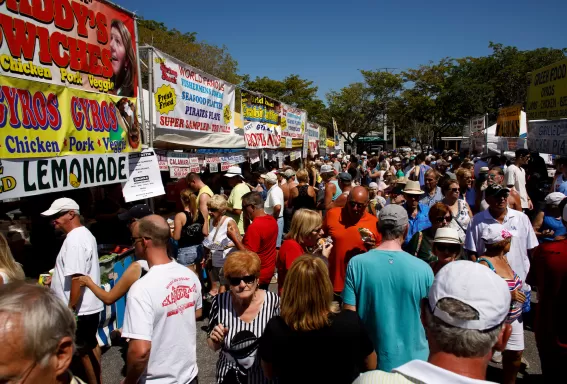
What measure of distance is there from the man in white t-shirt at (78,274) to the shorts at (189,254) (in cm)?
192

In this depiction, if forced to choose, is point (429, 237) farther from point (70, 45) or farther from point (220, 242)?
point (70, 45)

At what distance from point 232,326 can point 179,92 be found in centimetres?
521

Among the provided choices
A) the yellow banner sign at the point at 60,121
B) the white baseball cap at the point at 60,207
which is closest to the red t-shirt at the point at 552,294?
the white baseball cap at the point at 60,207

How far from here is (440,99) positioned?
38938 mm

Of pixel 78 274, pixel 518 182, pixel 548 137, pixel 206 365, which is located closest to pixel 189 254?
pixel 206 365

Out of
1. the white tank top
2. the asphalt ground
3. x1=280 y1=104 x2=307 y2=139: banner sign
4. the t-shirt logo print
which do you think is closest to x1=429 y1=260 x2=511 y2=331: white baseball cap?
the t-shirt logo print

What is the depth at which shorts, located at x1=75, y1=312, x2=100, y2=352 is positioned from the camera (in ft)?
12.2

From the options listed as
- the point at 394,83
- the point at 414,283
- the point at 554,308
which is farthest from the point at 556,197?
the point at 394,83

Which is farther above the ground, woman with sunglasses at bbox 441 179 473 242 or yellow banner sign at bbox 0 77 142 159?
yellow banner sign at bbox 0 77 142 159

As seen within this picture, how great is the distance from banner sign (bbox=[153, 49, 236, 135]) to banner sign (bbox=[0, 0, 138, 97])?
57 cm

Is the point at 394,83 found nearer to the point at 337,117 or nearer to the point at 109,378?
the point at 337,117

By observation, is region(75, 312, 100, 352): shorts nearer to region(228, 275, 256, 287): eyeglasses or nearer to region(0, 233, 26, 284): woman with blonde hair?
region(0, 233, 26, 284): woman with blonde hair

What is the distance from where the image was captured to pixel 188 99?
732 cm

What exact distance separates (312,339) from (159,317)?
991 millimetres
